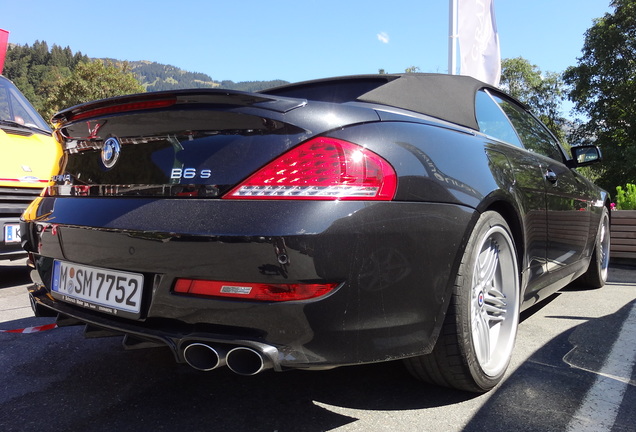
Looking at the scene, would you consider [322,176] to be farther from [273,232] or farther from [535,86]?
[535,86]

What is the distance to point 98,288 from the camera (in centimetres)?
185

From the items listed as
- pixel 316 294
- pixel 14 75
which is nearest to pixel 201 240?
pixel 316 294

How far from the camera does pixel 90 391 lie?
2148mm

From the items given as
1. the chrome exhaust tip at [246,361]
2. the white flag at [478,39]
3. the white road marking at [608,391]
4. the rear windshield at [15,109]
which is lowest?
the white road marking at [608,391]

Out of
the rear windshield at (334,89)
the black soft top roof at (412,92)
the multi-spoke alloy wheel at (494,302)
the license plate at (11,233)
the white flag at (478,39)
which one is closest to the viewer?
the multi-spoke alloy wheel at (494,302)

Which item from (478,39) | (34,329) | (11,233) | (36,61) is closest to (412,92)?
(34,329)

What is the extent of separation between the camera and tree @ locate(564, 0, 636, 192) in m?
25.7

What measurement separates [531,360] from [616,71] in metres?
29.4

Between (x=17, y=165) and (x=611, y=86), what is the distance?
97.1 feet

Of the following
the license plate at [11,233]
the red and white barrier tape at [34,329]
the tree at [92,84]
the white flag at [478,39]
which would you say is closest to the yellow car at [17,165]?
the license plate at [11,233]

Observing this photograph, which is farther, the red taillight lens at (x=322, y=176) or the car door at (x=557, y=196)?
→ the car door at (x=557, y=196)

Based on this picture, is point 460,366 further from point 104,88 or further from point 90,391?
point 104,88

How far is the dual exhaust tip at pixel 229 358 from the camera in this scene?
5.09 ft

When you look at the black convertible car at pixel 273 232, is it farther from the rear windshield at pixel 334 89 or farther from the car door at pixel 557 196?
the car door at pixel 557 196
